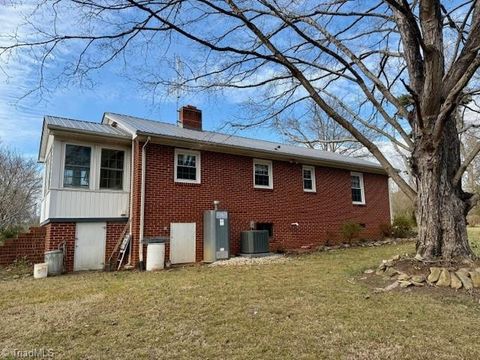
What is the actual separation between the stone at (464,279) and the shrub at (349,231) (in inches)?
318

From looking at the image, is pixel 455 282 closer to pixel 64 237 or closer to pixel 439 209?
pixel 439 209

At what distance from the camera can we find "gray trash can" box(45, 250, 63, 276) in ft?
28.0

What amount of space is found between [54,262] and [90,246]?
1.06 m

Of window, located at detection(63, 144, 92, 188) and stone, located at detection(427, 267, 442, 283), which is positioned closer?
stone, located at detection(427, 267, 442, 283)

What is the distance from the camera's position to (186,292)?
19.5 ft

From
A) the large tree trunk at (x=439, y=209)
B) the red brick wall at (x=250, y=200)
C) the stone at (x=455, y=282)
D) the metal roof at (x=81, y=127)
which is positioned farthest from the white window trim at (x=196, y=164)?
the stone at (x=455, y=282)

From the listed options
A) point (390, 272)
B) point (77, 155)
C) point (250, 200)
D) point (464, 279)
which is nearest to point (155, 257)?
point (77, 155)

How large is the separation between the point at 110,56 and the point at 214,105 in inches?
95.3

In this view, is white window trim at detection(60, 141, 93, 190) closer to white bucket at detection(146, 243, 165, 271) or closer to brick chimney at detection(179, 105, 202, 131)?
white bucket at detection(146, 243, 165, 271)

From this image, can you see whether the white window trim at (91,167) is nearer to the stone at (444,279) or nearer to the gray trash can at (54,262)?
→ the gray trash can at (54,262)

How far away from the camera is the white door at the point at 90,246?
9.34 metres

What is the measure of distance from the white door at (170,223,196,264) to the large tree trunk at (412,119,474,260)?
6277 millimetres

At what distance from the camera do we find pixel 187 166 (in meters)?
10.9

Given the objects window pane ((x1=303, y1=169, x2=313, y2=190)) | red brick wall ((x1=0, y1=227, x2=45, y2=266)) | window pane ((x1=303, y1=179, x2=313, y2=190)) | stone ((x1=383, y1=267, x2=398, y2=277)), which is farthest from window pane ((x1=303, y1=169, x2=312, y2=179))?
red brick wall ((x1=0, y1=227, x2=45, y2=266))
